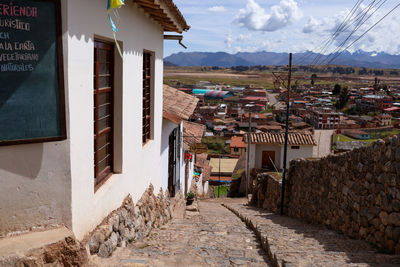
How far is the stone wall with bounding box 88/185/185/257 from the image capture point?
4376 millimetres

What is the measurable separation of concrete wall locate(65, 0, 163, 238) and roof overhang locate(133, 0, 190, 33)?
0.14 meters

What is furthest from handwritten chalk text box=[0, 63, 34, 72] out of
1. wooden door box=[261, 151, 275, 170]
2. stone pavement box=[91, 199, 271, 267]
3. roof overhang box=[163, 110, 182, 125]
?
wooden door box=[261, 151, 275, 170]

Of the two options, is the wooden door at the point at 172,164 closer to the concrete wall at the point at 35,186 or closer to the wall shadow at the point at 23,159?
the concrete wall at the point at 35,186

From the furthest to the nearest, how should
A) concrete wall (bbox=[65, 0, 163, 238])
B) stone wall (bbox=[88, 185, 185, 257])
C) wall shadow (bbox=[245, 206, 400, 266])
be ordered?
wall shadow (bbox=[245, 206, 400, 266]) < stone wall (bbox=[88, 185, 185, 257]) < concrete wall (bbox=[65, 0, 163, 238])

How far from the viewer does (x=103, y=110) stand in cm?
516

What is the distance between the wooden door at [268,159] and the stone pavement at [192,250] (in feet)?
61.2

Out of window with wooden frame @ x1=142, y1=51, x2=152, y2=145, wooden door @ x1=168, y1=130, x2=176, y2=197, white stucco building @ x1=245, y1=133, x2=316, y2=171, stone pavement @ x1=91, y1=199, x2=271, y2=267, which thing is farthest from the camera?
white stucco building @ x1=245, y1=133, x2=316, y2=171

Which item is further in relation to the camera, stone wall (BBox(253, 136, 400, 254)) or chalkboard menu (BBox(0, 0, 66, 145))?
stone wall (BBox(253, 136, 400, 254))

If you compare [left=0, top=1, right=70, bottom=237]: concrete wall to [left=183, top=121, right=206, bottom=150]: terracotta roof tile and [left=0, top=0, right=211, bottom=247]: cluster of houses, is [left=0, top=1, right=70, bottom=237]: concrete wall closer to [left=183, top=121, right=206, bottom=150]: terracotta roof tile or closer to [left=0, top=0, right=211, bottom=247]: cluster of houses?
[left=0, top=0, right=211, bottom=247]: cluster of houses

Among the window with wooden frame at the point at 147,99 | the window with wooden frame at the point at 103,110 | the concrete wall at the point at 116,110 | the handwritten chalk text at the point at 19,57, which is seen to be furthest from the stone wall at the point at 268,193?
the handwritten chalk text at the point at 19,57

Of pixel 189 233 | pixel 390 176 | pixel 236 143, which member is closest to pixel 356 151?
pixel 390 176

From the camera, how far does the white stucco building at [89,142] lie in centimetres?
342

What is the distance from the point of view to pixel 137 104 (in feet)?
21.0

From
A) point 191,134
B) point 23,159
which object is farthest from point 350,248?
point 191,134
